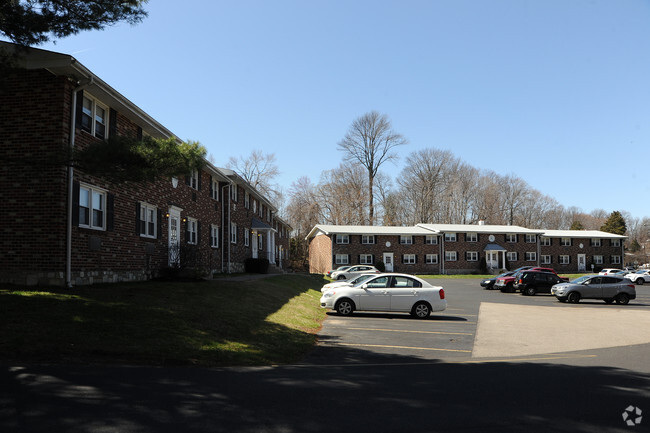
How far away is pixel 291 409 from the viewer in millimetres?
5770

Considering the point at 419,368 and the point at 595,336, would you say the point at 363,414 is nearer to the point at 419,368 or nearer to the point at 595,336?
the point at 419,368

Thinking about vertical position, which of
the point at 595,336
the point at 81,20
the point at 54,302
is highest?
the point at 81,20

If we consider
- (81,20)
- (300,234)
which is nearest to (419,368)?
(81,20)

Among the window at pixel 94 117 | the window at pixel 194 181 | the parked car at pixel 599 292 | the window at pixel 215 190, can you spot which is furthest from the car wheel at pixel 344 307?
the window at pixel 215 190

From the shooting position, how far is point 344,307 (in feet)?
57.4

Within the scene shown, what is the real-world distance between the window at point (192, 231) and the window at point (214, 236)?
269 cm

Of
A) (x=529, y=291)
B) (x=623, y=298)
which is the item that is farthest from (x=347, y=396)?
(x=529, y=291)

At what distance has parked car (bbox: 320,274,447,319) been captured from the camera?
1711cm

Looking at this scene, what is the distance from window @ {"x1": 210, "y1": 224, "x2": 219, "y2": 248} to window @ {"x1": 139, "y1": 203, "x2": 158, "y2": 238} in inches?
303

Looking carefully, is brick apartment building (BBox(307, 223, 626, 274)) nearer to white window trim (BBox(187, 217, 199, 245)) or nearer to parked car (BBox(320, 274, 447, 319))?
white window trim (BBox(187, 217, 199, 245))

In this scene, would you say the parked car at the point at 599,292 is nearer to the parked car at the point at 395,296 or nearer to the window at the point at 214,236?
the parked car at the point at 395,296

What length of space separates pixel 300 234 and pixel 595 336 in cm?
6018

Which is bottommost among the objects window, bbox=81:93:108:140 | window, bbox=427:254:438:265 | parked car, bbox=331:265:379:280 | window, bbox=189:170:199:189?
parked car, bbox=331:265:379:280

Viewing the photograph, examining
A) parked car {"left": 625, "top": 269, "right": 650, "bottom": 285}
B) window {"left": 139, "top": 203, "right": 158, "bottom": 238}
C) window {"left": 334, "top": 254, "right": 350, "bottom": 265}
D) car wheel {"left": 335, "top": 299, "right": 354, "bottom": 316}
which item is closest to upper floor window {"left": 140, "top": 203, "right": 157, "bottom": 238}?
window {"left": 139, "top": 203, "right": 158, "bottom": 238}
